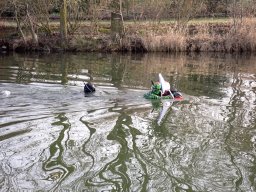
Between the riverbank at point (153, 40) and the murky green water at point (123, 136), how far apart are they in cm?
1244

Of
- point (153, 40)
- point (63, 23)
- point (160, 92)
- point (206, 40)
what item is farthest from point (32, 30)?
point (160, 92)

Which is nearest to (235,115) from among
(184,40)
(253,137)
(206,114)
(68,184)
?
(206,114)

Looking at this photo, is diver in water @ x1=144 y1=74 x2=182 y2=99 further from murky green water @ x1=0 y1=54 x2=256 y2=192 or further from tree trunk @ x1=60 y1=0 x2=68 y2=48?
tree trunk @ x1=60 y1=0 x2=68 y2=48

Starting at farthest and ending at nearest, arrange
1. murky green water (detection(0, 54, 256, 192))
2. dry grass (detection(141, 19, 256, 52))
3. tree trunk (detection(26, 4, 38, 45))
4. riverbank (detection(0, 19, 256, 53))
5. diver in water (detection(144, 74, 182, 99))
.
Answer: riverbank (detection(0, 19, 256, 53))
dry grass (detection(141, 19, 256, 52))
tree trunk (detection(26, 4, 38, 45))
diver in water (detection(144, 74, 182, 99))
murky green water (detection(0, 54, 256, 192))

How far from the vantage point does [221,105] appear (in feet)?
43.1

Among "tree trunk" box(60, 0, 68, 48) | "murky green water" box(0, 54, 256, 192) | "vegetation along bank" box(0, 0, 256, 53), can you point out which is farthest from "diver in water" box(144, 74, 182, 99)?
"tree trunk" box(60, 0, 68, 48)

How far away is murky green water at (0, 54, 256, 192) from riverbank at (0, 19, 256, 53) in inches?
490

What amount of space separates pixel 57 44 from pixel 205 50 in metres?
10.6

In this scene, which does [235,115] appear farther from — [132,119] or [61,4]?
[61,4]

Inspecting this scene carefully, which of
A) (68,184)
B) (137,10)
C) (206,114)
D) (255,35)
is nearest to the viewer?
(68,184)

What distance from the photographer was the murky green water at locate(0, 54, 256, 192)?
740 cm

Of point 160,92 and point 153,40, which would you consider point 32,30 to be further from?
point 160,92

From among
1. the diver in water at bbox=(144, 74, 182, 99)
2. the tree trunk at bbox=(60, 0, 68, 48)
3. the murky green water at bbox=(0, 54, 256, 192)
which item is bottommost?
the murky green water at bbox=(0, 54, 256, 192)

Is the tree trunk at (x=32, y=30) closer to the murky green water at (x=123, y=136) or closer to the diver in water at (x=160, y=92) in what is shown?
the murky green water at (x=123, y=136)
